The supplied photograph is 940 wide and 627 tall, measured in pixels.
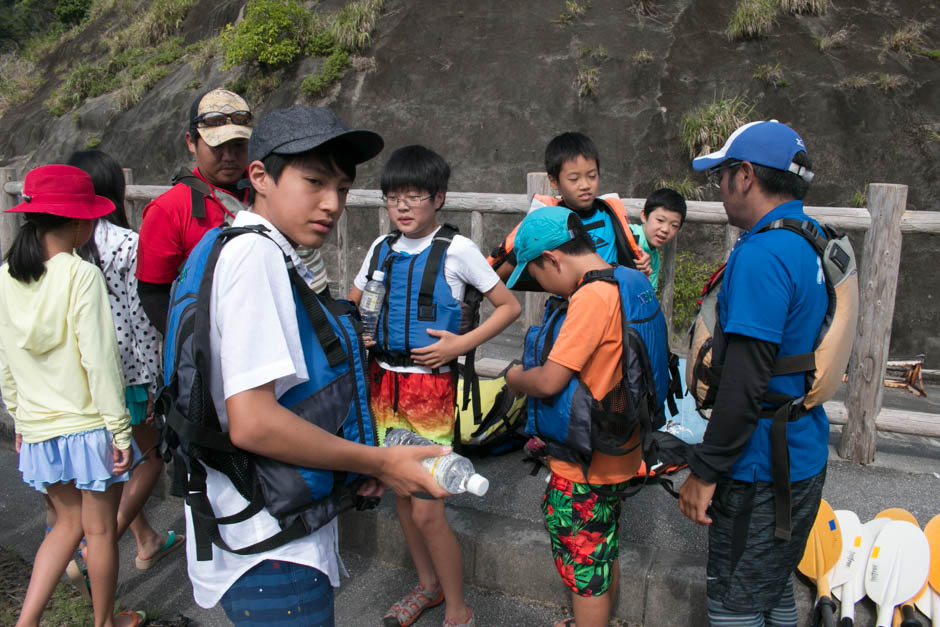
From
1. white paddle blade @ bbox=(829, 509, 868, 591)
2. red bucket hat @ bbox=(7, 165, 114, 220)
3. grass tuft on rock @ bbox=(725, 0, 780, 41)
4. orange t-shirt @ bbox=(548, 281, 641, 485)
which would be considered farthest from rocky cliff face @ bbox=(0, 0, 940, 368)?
red bucket hat @ bbox=(7, 165, 114, 220)

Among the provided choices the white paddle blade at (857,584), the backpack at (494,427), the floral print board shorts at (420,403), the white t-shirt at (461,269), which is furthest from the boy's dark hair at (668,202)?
the white paddle blade at (857,584)

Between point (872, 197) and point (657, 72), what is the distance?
9.44 meters

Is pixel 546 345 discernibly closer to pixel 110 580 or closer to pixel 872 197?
pixel 110 580

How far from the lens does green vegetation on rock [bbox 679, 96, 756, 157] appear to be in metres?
10.9

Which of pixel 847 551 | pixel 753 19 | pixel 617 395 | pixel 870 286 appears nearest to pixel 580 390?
pixel 617 395

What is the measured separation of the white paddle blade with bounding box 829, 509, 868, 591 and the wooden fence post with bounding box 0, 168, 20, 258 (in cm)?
596

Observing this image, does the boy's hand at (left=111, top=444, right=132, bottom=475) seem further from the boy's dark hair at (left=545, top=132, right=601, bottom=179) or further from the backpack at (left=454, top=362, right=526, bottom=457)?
the boy's dark hair at (left=545, top=132, right=601, bottom=179)

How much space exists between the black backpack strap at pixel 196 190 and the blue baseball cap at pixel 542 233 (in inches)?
53.8

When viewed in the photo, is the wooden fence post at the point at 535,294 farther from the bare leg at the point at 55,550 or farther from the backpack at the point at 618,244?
the bare leg at the point at 55,550

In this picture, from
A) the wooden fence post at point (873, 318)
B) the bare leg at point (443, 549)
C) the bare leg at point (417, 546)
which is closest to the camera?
the bare leg at point (443, 549)

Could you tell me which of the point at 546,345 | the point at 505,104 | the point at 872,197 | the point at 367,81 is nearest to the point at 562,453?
the point at 546,345

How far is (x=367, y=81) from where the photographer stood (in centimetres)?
1433

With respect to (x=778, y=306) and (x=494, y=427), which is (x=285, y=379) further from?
(x=494, y=427)

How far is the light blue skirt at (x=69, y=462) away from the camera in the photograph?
2.47m
